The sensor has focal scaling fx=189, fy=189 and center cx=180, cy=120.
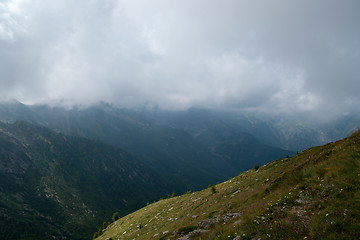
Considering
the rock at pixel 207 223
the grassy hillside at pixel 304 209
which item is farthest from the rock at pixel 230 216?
the rock at pixel 207 223

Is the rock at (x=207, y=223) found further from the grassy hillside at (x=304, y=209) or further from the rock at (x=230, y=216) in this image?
the rock at (x=230, y=216)

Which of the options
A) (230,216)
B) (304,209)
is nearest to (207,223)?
(230,216)

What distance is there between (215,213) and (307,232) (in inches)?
424

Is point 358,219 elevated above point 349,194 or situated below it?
below

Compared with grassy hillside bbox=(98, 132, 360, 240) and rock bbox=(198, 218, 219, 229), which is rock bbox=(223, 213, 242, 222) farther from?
rock bbox=(198, 218, 219, 229)

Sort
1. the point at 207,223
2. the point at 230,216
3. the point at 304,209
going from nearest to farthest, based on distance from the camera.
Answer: the point at 304,209
the point at 230,216
the point at 207,223

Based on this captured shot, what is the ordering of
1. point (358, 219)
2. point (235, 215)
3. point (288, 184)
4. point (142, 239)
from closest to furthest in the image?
1. point (358, 219)
2. point (235, 215)
3. point (288, 184)
4. point (142, 239)

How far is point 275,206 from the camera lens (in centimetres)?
1581

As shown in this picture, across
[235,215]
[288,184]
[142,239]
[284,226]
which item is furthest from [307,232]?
[142,239]

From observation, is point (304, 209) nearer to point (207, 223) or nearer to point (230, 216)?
point (230, 216)

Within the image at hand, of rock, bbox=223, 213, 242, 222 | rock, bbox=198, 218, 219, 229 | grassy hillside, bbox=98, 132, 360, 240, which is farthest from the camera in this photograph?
rock, bbox=198, 218, 219, 229

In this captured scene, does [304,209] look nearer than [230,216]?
Yes

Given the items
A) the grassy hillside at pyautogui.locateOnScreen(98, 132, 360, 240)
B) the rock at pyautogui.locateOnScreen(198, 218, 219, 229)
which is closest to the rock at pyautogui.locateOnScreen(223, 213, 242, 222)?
the grassy hillside at pyautogui.locateOnScreen(98, 132, 360, 240)

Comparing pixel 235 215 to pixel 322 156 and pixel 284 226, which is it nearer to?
pixel 284 226
